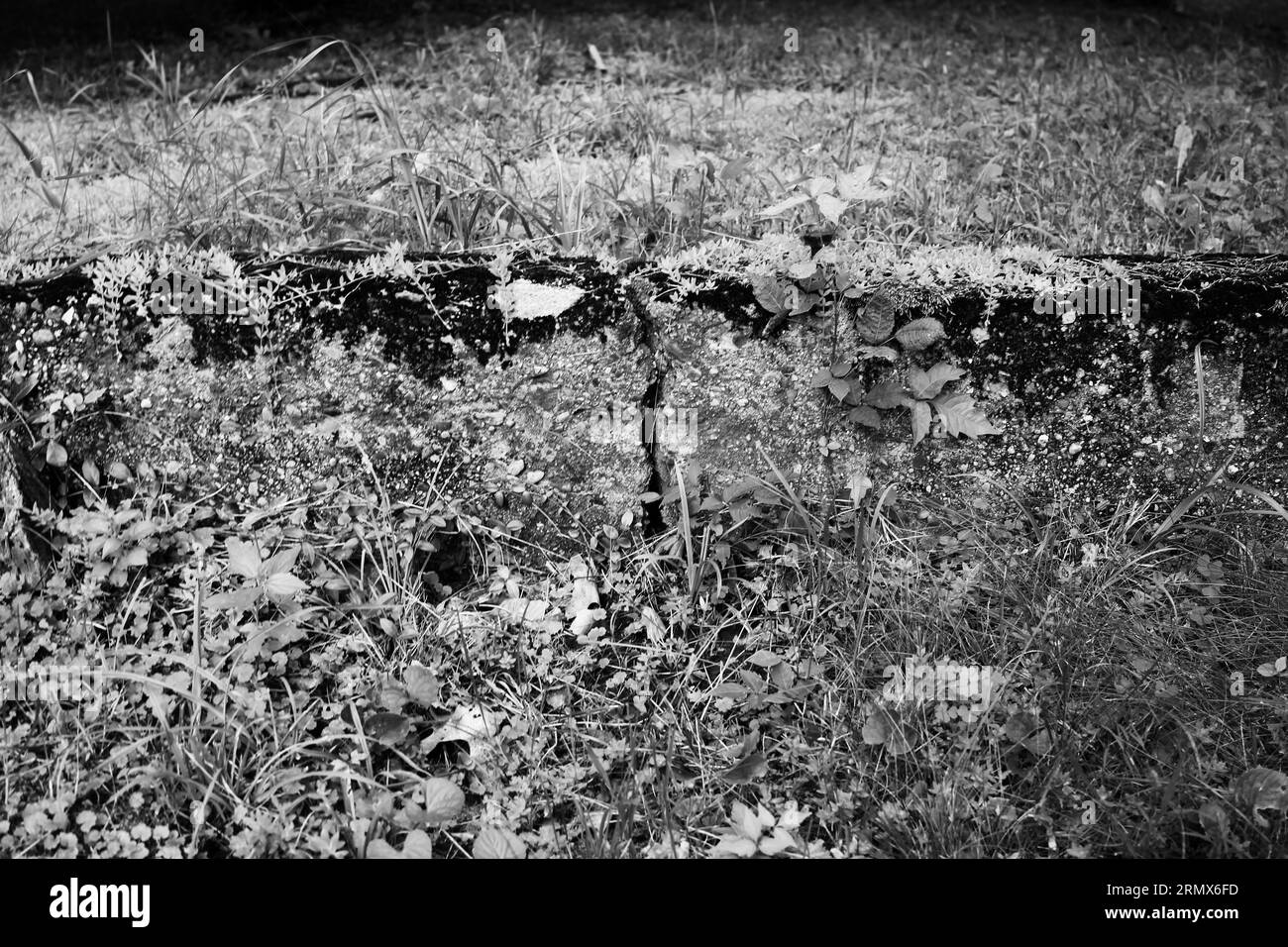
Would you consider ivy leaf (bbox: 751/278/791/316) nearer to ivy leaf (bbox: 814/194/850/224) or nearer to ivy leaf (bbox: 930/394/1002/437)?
ivy leaf (bbox: 814/194/850/224)

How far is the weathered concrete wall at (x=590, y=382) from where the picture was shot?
2203mm

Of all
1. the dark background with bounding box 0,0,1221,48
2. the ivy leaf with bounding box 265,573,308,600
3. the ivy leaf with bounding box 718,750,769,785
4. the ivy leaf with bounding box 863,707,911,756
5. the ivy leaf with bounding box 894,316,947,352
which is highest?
the dark background with bounding box 0,0,1221,48

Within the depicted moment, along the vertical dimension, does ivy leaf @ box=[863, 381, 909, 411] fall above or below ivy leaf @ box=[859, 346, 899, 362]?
below

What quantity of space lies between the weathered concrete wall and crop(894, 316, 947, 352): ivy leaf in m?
0.04

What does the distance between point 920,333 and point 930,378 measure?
118 mm

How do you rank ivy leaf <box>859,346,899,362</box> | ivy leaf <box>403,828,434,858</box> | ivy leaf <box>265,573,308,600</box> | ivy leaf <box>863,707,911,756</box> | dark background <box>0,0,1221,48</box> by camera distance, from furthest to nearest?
dark background <box>0,0,1221,48</box>
ivy leaf <box>859,346,899,362</box>
ivy leaf <box>265,573,308,600</box>
ivy leaf <box>863,707,911,756</box>
ivy leaf <box>403,828,434,858</box>

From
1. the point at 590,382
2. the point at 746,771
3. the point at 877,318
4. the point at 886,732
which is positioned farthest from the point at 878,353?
the point at 746,771

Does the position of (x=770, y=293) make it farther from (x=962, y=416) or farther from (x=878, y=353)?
(x=962, y=416)

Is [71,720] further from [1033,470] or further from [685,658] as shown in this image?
[1033,470]

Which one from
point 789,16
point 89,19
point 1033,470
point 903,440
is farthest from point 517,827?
point 89,19

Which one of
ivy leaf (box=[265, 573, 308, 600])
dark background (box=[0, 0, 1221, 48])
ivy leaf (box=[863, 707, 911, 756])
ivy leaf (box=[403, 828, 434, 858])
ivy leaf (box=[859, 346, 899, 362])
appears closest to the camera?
ivy leaf (box=[403, 828, 434, 858])

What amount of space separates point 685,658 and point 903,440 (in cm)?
Result: 76

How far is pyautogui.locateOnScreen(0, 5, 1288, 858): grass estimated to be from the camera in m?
1.82

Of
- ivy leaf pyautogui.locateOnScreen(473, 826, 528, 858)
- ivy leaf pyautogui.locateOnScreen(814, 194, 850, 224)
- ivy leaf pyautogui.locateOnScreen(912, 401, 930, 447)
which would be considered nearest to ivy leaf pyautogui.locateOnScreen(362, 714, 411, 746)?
ivy leaf pyautogui.locateOnScreen(473, 826, 528, 858)
